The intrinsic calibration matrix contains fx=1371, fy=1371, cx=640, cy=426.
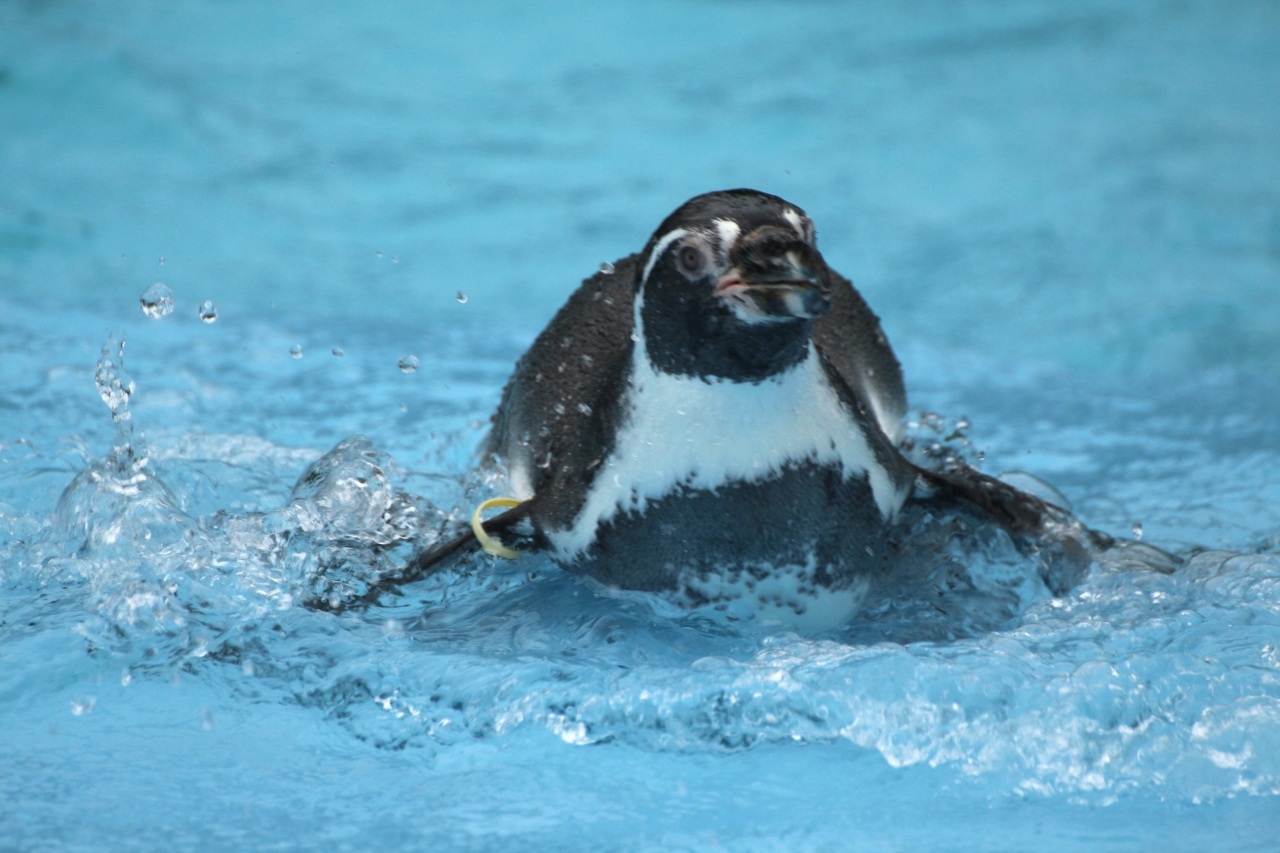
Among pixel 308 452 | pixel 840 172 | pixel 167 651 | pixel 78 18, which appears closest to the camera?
pixel 167 651

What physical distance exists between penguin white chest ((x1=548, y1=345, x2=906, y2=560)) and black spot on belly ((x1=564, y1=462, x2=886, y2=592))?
0.02 metres

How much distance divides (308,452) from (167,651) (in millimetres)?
1154

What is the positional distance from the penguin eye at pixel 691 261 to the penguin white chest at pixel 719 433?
176mm

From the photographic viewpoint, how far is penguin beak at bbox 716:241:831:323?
1861mm

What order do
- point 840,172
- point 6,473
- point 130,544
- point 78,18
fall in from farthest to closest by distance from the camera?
point 78,18 → point 840,172 → point 6,473 → point 130,544

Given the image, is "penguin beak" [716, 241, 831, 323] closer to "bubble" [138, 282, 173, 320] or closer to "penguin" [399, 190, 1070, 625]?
"penguin" [399, 190, 1070, 625]

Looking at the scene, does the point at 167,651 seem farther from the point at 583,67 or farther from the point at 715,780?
the point at 583,67

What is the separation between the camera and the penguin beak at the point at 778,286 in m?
1.86

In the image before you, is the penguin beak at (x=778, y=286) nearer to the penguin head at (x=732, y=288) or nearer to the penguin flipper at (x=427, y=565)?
the penguin head at (x=732, y=288)

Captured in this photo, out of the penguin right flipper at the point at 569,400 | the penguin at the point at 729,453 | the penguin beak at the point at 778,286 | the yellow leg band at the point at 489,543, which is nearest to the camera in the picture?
the penguin beak at the point at 778,286

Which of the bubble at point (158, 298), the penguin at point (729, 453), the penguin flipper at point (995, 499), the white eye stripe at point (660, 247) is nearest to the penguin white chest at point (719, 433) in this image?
the penguin at point (729, 453)

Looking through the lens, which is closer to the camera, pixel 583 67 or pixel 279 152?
pixel 279 152

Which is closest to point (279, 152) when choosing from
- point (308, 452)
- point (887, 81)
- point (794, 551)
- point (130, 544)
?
point (887, 81)

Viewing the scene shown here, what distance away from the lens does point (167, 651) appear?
2.31 meters
